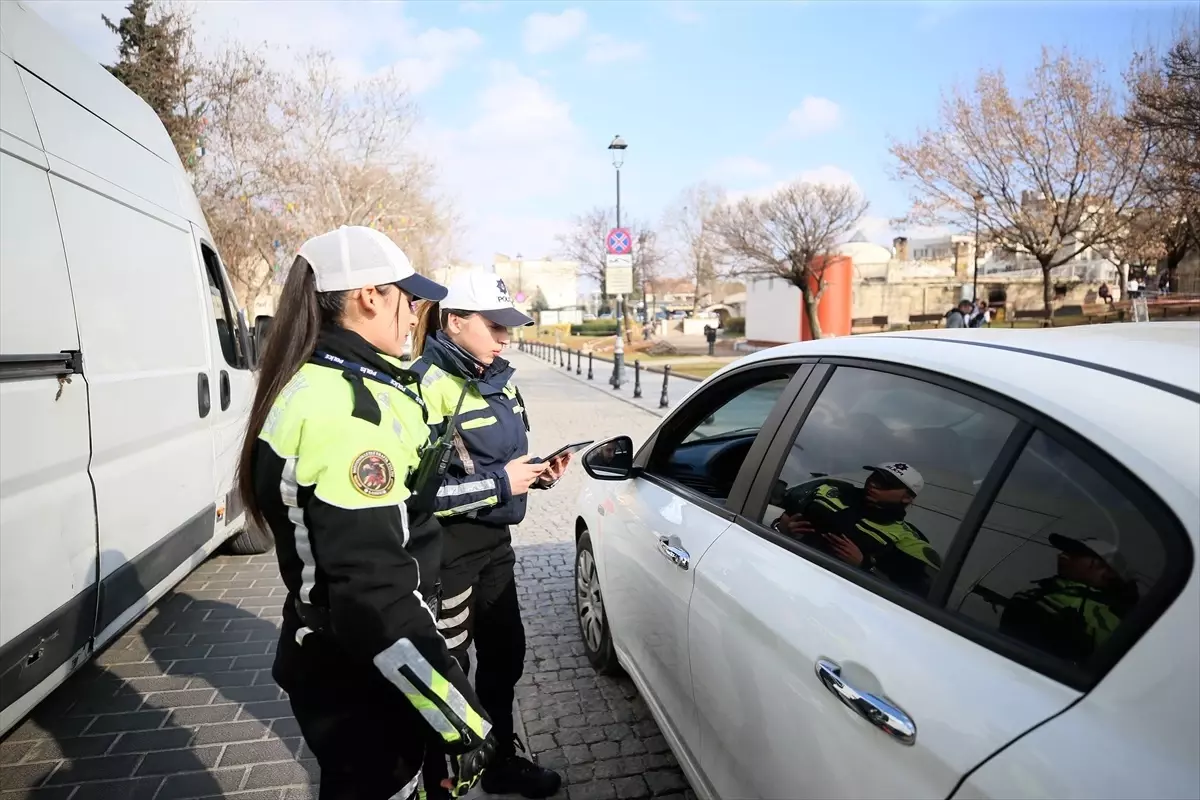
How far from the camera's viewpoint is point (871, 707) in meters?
1.46

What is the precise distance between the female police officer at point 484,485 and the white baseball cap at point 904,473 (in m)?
1.23

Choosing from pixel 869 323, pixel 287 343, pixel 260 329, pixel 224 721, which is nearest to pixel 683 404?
pixel 287 343

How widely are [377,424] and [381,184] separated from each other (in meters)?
25.0

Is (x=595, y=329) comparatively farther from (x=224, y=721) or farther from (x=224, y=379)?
(x=224, y=721)

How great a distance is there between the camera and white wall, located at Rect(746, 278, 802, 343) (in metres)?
34.2

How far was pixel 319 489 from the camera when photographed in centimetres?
149

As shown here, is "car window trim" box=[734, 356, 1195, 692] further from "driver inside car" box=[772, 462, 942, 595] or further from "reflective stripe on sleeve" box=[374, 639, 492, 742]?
"reflective stripe on sleeve" box=[374, 639, 492, 742]

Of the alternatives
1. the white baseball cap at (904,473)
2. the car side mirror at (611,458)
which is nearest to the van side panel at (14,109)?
the car side mirror at (611,458)

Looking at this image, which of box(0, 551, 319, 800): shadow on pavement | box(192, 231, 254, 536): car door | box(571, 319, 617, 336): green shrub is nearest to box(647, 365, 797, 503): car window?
box(0, 551, 319, 800): shadow on pavement

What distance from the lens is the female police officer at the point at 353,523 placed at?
1508mm

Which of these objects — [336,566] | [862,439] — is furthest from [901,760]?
[336,566]

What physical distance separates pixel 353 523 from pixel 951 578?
126cm

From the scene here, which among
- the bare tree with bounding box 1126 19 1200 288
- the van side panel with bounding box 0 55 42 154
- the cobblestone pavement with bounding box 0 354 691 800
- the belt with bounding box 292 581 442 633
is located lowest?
the cobblestone pavement with bounding box 0 354 691 800

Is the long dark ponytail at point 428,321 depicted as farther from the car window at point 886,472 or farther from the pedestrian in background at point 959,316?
the pedestrian in background at point 959,316
